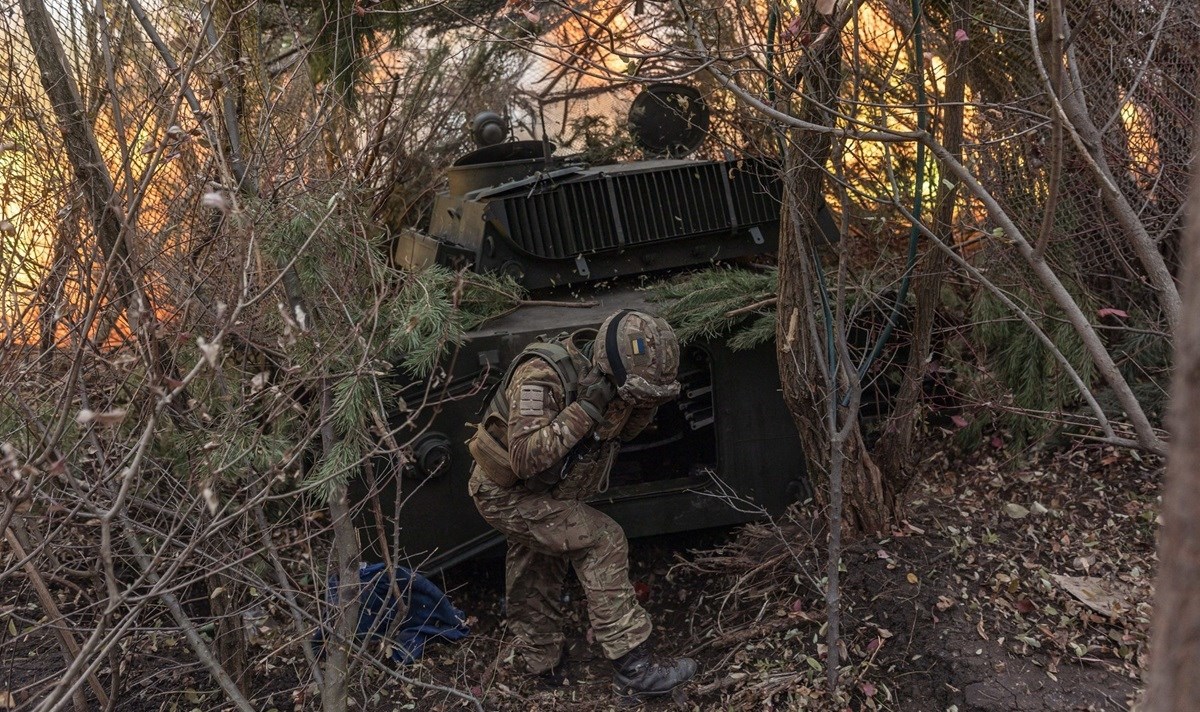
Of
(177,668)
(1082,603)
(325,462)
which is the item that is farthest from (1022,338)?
(177,668)

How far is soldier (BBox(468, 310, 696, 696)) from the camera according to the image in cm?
438

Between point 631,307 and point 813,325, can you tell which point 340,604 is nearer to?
point 813,325

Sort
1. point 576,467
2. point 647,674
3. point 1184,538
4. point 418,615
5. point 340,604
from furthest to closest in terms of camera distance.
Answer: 1. point 418,615
2. point 576,467
3. point 647,674
4. point 340,604
5. point 1184,538

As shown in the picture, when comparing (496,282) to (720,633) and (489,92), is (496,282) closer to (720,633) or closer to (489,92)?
(720,633)

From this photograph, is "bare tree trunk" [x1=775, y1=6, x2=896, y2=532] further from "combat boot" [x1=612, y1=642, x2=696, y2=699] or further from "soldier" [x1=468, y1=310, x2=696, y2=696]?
"combat boot" [x1=612, y1=642, x2=696, y2=699]

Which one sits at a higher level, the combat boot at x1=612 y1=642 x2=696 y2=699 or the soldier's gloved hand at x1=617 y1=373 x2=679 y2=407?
the soldier's gloved hand at x1=617 y1=373 x2=679 y2=407

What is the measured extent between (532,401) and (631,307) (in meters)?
1.01

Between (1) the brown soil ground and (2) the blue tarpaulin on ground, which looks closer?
(1) the brown soil ground

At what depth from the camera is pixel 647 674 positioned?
4.59 m

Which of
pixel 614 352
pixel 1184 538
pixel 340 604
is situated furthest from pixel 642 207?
pixel 1184 538

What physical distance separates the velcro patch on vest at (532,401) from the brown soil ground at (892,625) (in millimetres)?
1088

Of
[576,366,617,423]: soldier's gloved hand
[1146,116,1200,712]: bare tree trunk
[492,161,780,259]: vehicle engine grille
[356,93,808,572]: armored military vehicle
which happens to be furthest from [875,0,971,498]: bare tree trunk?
[1146,116,1200,712]: bare tree trunk

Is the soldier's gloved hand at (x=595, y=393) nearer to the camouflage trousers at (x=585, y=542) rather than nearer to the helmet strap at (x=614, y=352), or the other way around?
the helmet strap at (x=614, y=352)

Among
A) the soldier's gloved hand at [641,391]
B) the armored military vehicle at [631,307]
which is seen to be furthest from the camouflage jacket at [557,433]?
the armored military vehicle at [631,307]
